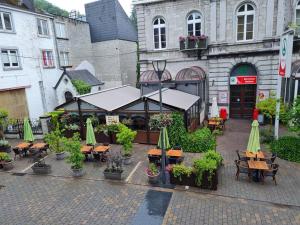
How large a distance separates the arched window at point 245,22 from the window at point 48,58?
1802cm

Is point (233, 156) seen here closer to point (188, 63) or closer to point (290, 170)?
point (290, 170)

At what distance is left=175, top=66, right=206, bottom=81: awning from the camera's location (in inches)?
758

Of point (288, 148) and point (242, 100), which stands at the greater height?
point (242, 100)

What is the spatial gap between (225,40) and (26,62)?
17.5m

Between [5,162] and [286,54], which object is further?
[286,54]

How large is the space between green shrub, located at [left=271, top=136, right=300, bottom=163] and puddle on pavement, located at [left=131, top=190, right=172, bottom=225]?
22.1ft

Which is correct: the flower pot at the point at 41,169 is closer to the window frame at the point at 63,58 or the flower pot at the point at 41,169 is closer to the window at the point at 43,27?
the window at the point at 43,27

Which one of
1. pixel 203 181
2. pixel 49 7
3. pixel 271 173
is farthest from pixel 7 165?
pixel 49 7

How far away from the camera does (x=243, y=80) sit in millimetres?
19125

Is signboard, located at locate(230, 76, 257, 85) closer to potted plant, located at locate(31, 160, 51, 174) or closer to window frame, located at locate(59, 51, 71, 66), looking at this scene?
potted plant, located at locate(31, 160, 51, 174)

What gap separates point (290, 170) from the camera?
1056 cm

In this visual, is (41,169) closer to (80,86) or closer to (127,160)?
(127,160)

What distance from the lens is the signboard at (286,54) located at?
1228 centimetres

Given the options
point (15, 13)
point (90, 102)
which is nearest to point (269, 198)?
point (90, 102)
